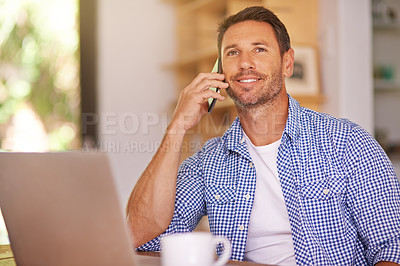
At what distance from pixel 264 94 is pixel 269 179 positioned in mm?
286

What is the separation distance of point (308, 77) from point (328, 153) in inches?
72.0

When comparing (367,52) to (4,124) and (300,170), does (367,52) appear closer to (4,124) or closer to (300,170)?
(300,170)

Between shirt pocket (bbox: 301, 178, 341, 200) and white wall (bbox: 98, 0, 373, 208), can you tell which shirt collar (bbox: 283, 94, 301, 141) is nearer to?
shirt pocket (bbox: 301, 178, 341, 200)

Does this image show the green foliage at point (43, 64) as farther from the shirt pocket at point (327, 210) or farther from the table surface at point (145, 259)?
the shirt pocket at point (327, 210)

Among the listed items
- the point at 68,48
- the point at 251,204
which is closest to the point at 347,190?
the point at 251,204

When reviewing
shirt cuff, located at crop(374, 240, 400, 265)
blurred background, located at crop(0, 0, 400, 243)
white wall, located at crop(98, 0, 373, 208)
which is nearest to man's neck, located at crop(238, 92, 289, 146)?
shirt cuff, located at crop(374, 240, 400, 265)

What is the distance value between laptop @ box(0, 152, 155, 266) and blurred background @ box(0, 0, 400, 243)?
2757 mm

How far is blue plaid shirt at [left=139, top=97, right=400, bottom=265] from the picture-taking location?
1274 millimetres

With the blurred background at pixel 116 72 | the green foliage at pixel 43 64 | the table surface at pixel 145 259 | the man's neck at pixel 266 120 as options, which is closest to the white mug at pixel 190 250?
the table surface at pixel 145 259

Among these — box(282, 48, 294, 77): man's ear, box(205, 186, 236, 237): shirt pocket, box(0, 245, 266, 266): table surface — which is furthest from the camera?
box(282, 48, 294, 77): man's ear

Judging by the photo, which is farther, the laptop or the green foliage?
the green foliage

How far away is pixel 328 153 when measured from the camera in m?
1.39

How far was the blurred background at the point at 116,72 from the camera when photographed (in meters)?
3.84

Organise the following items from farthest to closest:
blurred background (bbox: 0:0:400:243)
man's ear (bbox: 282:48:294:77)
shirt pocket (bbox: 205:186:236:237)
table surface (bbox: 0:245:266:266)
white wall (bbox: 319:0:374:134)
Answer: blurred background (bbox: 0:0:400:243), white wall (bbox: 319:0:374:134), man's ear (bbox: 282:48:294:77), shirt pocket (bbox: 205:186:236:237), table surface (bbox: 0:245:266:266)
